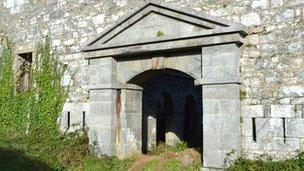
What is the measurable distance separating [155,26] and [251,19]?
1797 mm

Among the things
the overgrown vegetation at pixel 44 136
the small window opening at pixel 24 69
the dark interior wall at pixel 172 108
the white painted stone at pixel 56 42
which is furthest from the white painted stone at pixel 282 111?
the small window opening at pixel 24 69

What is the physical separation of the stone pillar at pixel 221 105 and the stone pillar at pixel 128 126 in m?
1.94

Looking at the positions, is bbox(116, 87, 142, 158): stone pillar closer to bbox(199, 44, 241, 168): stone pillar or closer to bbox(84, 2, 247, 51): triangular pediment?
bbox(84, 2, 247, 51): triangular pediment

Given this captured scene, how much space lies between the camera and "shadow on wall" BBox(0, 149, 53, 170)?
25.2 ft

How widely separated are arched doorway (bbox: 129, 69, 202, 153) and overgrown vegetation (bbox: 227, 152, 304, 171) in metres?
4.05

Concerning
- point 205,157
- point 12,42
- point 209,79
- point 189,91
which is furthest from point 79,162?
point 189,91

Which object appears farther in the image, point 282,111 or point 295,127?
point 282,111

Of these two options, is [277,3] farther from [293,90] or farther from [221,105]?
[221,105]

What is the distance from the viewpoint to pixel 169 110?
13.5m

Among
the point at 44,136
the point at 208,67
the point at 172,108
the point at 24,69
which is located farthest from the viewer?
the point at 172,108

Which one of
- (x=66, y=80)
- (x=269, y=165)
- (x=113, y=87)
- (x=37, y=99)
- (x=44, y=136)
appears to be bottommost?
(x=269, y=165)

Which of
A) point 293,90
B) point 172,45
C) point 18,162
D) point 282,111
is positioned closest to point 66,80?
point 18,162

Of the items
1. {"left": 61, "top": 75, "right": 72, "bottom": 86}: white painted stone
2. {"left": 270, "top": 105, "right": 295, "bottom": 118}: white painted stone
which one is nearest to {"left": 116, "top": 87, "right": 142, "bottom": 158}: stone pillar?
{"left": 61, "top": 75, "right": 72, "bottom": 86}: white painted stone

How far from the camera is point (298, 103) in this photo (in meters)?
6.16
